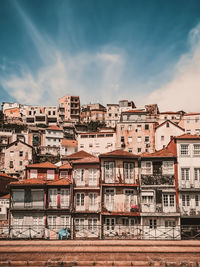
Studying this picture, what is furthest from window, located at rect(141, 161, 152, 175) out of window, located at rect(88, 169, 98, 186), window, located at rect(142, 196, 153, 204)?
window, located at rect(88, 169, 98, 186)

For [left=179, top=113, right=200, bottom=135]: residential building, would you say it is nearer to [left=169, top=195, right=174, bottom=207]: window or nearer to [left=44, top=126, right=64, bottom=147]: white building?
[left=44, top=126, right=64, bottom=147]: white building

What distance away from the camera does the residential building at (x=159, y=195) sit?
34469 mm

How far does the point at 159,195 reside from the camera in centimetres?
3562

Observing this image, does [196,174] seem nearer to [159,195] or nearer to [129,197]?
[159,195]

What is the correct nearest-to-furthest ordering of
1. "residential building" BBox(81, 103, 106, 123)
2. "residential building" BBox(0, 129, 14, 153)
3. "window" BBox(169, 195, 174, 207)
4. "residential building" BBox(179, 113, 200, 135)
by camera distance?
"window" BBox(169, 195, 174, 207) → "residential building" BBox(179, 113, 200, 135) → "residential building" BBox(0, 129, 14, 153) → "residential building" BBox(81, 103, 106, 123)

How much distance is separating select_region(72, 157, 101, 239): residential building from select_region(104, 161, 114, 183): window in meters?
1.24

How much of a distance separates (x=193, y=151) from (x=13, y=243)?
2415 centimetres

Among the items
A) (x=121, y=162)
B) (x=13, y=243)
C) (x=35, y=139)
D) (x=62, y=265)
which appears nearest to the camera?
(x=62, y=265)

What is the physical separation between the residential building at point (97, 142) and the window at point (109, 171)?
41556 millimetres

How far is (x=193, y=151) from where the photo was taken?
3738cm

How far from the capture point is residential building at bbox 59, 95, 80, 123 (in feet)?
441

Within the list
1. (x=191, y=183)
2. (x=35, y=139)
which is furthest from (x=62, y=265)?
(x=35, y=139)

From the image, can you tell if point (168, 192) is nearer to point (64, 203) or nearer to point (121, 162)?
point (121, 162)

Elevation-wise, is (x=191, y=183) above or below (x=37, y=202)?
above
